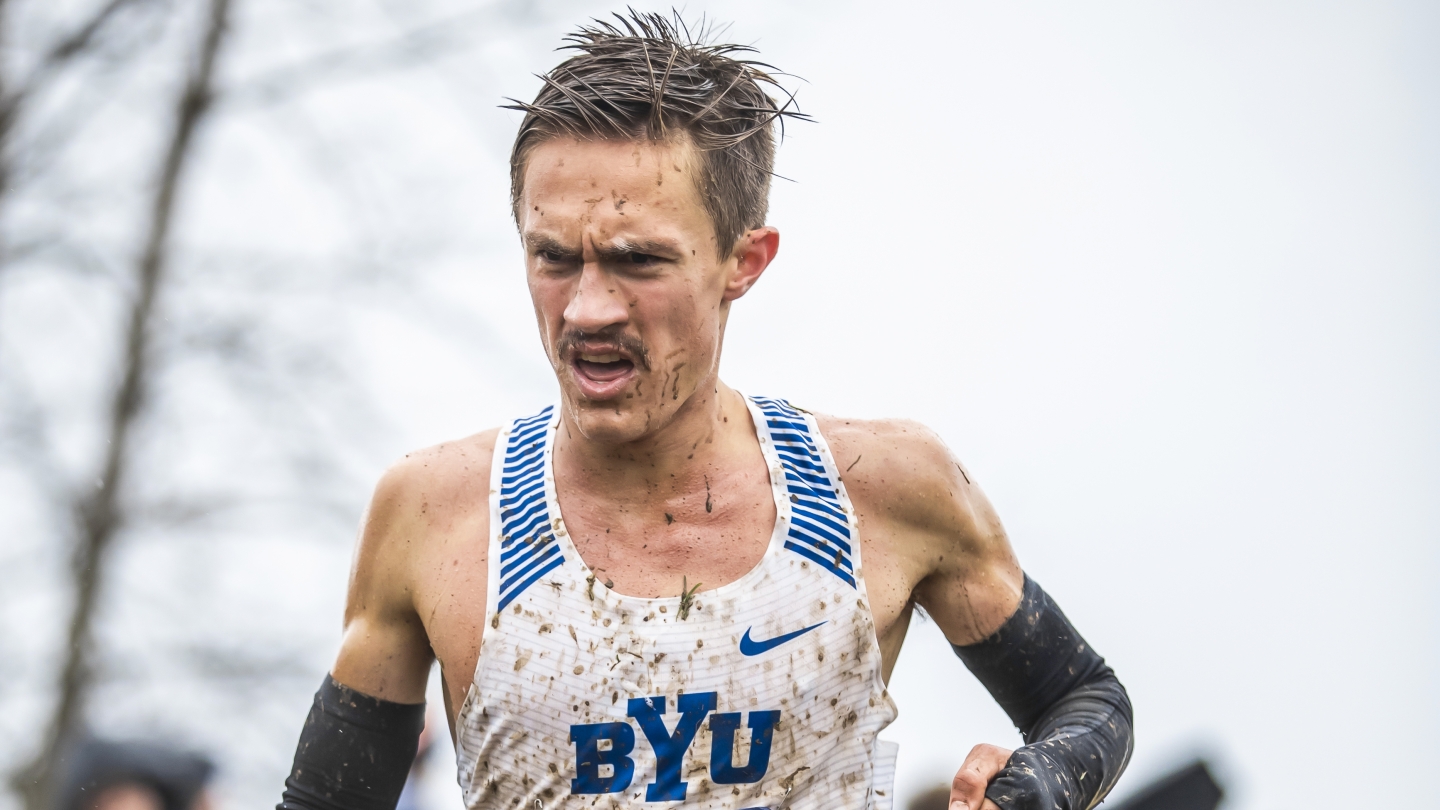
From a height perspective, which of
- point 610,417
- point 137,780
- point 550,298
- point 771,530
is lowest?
point 137,780

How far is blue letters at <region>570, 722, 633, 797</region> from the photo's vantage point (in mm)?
2848

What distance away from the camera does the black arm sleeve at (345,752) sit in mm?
3047

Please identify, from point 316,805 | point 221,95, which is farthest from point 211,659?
point 316,805

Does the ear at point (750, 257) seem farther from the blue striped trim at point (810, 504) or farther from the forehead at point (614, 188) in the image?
the blue striped trim at point (810, 504)

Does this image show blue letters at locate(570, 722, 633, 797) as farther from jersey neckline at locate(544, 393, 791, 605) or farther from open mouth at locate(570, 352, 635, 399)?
open mouth at locate(570, 352, 635, 399)

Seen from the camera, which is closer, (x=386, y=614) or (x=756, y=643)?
(x=756, y=643)

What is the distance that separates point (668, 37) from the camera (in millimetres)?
3213

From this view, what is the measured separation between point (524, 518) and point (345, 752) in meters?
0.61

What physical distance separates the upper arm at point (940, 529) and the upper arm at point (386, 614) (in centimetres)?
95

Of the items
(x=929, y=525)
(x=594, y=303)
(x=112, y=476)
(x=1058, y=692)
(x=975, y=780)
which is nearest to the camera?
(x=594, y=303)

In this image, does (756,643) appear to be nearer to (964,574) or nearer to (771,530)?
(771,530)

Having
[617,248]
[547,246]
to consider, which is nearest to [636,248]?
[617,248]

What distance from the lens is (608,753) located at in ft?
9.36

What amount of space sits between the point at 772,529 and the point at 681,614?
28cm
